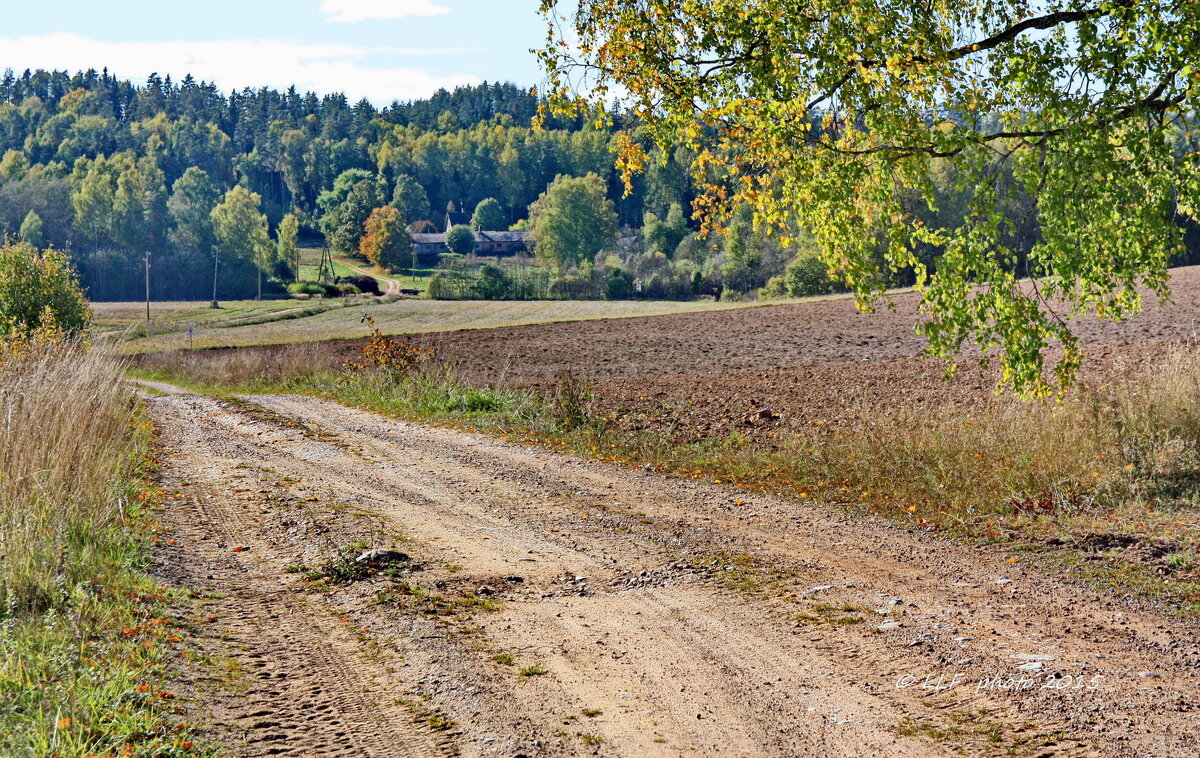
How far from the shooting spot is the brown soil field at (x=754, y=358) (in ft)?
55.4

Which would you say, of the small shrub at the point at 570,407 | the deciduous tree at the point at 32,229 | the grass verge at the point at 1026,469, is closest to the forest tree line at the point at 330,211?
the deciduous tree at the point at 32,229

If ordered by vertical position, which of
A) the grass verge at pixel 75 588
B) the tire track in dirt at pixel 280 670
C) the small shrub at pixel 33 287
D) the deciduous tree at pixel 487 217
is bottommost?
the tire track in dirt at pixel 280 670

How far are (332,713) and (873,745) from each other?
260 centimetres

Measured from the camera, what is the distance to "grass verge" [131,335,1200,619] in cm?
757

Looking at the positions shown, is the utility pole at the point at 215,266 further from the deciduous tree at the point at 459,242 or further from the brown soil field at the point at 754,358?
the brown soil field at the point at 754,358

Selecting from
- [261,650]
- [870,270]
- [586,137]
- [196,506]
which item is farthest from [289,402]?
[586,137]

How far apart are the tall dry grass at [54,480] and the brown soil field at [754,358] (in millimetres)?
7390

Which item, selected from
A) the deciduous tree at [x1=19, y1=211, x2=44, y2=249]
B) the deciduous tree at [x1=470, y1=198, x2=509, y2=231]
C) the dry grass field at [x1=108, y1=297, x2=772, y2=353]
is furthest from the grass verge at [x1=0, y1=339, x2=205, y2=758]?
the deciduous tree at [x1=470, y1=198, x2=509, y2=231]

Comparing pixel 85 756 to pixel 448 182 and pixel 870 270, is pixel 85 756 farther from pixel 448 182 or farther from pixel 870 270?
pixel 448 182

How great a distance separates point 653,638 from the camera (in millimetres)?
5855

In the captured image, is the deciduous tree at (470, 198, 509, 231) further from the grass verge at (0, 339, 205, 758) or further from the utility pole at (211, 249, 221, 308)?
the grass verge at (0, 339, 205, 758)

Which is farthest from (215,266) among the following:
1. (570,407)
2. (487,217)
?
(570,407)

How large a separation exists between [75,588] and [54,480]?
5.31 ft

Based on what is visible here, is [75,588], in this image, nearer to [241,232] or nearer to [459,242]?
[241,232]
